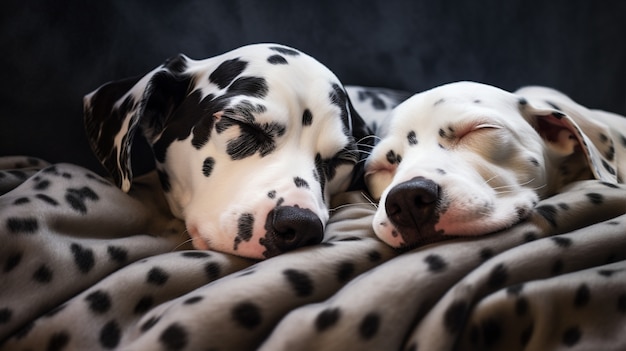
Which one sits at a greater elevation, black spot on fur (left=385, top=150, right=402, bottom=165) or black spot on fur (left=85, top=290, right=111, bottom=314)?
black spot on fur (left=385, top=150, right=402, bottom=165)

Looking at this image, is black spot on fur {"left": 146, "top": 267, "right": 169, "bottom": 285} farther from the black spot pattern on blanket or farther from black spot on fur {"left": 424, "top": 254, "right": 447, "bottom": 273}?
black spot on fur {"left": 424, "top": 254, "right": 447, "bottom": 273}

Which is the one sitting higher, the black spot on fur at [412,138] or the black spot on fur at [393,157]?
the black spot on fur at [412,138]

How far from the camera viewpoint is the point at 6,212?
1529mm

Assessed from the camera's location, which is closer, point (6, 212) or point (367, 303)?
point (367, 303)

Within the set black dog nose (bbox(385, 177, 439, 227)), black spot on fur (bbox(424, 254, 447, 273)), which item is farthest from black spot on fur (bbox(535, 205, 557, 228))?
black spot on fur (bbox(424, 254, 447, 273))

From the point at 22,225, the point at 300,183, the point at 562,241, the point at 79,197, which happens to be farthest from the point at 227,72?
the point at 562,241

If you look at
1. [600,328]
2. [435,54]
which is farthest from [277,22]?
[600,328]

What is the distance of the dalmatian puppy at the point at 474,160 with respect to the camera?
1668 mm

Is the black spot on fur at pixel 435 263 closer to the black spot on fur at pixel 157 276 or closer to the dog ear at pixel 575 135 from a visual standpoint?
the black spot on fur at pixel 157 276

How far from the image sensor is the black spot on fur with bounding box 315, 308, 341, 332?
121cm

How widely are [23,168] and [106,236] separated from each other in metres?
0.66

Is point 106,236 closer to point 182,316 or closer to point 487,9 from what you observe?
point 182,316

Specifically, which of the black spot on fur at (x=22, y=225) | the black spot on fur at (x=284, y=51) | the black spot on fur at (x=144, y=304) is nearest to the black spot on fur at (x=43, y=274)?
A: the black spot on fur at (x=22, y=225)

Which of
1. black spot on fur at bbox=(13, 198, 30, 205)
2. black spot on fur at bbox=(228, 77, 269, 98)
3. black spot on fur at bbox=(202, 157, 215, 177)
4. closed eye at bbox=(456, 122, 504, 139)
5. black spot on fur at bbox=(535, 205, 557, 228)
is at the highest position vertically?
black spot on fur at bbox=(228, 77, 269, 98)
